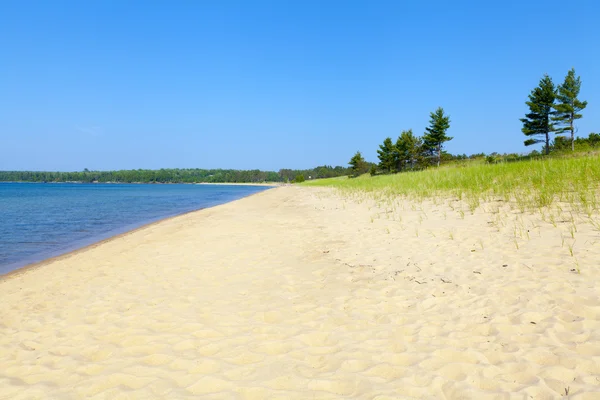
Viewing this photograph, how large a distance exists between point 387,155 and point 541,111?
32798 mm

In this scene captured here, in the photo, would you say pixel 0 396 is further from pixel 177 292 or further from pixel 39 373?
pixel 177 292

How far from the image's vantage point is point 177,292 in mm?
5824

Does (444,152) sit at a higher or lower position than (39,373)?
higher

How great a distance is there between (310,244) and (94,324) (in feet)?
18.3

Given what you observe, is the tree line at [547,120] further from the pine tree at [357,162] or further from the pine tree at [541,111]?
the pine tree at [357,162]

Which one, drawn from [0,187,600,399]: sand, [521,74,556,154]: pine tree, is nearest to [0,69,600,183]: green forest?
[521,74,556,154]: pine tree

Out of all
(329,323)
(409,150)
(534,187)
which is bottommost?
(329,323)

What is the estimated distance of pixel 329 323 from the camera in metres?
4.32

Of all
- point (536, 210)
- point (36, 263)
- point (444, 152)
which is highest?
point (444, 152)

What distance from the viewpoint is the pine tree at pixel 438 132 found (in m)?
59.2

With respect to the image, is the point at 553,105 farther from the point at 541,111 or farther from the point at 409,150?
the point at 409,150

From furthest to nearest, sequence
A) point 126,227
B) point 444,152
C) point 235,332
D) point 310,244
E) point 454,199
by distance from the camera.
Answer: point 444,152, point 126,227, point 454,199, point 310,244, point 235,332

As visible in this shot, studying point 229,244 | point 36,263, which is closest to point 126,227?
point 36,263

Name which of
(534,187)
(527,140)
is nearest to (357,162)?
(527,140)
